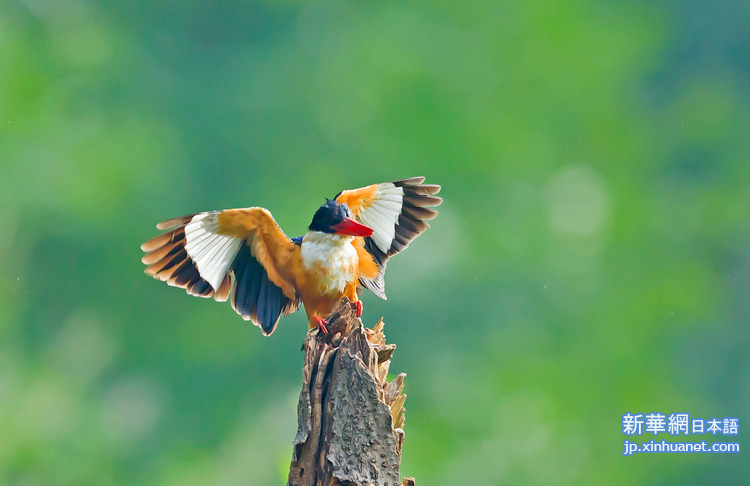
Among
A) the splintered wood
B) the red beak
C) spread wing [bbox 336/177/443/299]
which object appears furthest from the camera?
spread wing [bbox 336/177/443/299]

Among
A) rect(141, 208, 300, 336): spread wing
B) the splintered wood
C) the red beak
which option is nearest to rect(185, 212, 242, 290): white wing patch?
rect(141, 208, 300, 336): spread wing

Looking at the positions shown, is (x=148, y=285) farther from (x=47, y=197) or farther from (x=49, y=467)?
(x=49, y=467)

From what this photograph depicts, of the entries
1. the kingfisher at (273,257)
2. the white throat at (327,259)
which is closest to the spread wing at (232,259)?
the kingfisher at (273,257)

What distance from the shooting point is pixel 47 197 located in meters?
9.16

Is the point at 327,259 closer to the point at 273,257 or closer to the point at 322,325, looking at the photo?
the point at 273,257

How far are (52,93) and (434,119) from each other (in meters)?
4.34

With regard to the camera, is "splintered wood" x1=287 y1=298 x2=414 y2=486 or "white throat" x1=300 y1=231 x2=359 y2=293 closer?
"splintered wood" x1=287 y1=298 x2=414 y2=486

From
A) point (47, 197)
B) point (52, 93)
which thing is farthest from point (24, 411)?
point (52, 93)

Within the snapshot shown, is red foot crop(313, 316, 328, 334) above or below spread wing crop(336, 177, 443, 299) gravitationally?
below

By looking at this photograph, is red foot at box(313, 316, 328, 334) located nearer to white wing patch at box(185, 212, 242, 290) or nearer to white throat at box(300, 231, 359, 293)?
white throat at box(300, 231, 359, 293)

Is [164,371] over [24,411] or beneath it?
over

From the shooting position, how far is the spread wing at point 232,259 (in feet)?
10.9

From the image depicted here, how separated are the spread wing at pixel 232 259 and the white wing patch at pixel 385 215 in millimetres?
457

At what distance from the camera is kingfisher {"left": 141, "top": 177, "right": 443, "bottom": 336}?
10.9ft
